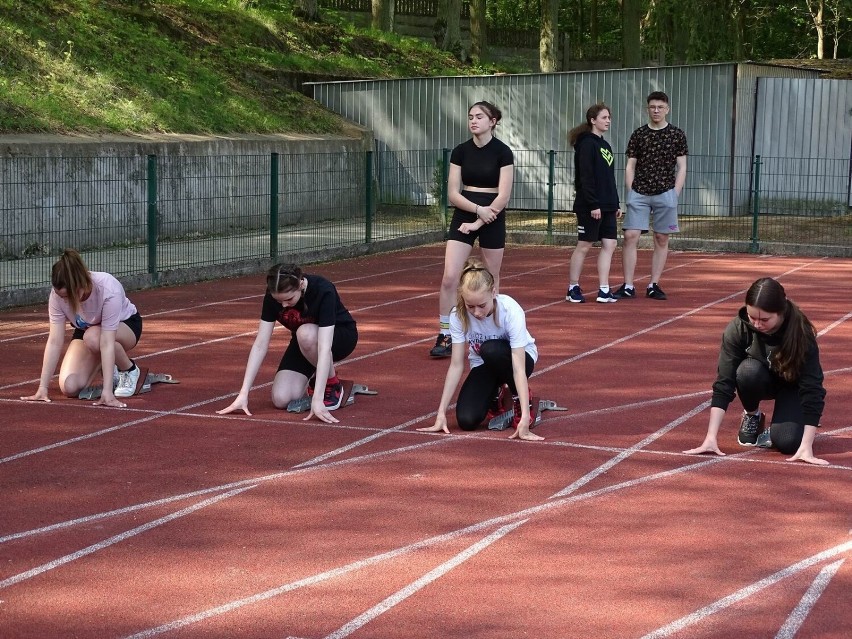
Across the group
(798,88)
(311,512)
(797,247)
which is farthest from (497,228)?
(798,88)

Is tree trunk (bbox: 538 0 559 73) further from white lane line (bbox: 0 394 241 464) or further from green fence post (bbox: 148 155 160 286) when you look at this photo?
white lane line (bbox: 0 394 241 464)

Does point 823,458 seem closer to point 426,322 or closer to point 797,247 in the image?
point 426,322

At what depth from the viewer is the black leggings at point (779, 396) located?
7.43m

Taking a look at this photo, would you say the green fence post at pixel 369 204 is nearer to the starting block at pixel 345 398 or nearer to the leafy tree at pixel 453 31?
the starting block at pixel 345 398

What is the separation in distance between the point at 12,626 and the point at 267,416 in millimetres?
3820

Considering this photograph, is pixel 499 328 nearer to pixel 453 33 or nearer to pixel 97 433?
pixel 97 433

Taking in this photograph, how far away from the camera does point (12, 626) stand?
4859 mm

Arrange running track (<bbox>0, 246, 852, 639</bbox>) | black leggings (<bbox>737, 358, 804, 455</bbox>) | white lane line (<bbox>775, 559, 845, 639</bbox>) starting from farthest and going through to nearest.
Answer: black leggings (<bbox>737, 358, 804, 455</bbox>) < running track (<bbox>0, 246, 852, 639</bbox>) < white lane line (<bbox>775, 559, 845, 639</bbox>)

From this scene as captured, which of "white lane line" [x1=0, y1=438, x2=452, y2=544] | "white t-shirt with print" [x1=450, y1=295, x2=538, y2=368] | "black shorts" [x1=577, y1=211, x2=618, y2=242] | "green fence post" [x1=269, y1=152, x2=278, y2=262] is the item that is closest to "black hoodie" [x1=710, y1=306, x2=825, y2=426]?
"white t-shirt with print" [x1=450, y1=295, x2=538, y2=368]

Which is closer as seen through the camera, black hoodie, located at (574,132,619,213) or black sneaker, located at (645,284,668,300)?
black hoodie, located at (574,132,619,213)

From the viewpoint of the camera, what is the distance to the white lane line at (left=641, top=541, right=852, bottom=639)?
485 cm

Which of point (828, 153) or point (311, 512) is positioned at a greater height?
point (828, 153)

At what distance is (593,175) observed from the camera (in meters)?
13.6

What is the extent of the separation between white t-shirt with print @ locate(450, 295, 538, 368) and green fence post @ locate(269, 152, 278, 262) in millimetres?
10048
